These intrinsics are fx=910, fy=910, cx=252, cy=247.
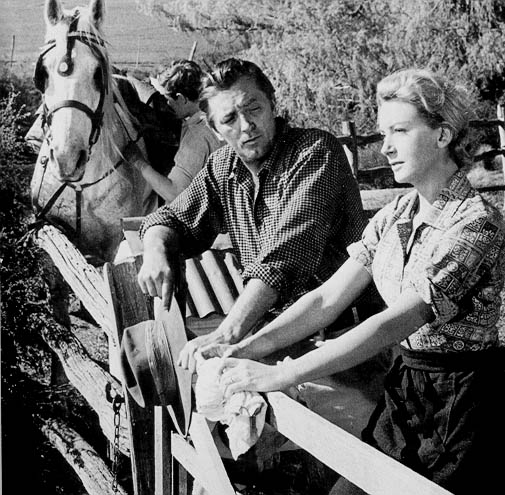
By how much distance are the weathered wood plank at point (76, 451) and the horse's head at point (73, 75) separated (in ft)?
2.69

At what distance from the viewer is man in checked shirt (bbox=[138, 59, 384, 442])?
1.49 meters

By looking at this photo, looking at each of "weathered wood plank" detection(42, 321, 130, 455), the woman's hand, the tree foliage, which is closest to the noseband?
the tree foliage

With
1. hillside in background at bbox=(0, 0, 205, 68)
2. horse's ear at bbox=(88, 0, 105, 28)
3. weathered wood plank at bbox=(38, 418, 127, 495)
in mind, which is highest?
horse's ear at bbox=(88, 0, 105, 28)

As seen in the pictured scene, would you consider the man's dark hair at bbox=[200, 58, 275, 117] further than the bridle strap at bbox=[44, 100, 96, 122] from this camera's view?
No

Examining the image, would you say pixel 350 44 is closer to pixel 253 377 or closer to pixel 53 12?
pixel 53 12

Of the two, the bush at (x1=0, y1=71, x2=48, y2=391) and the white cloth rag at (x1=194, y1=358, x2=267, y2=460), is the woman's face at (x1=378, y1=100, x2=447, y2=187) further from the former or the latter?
the bush at (x1=0, y1=71, x2=48, y2=391)

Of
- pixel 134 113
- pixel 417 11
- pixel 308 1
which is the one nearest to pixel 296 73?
pixel 308 1

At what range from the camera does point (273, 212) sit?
1555 millimetres

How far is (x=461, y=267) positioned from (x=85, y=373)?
143 centimetres

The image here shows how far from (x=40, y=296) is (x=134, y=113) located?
21.4 inches

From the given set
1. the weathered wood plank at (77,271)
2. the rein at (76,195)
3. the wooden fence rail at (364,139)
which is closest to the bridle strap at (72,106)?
the rein at (76,195)

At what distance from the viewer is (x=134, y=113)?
79.9 inches

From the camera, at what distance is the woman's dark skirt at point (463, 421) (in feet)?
3.73

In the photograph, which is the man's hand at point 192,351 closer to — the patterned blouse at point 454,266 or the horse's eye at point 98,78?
the patterned blouse at point 454,266
